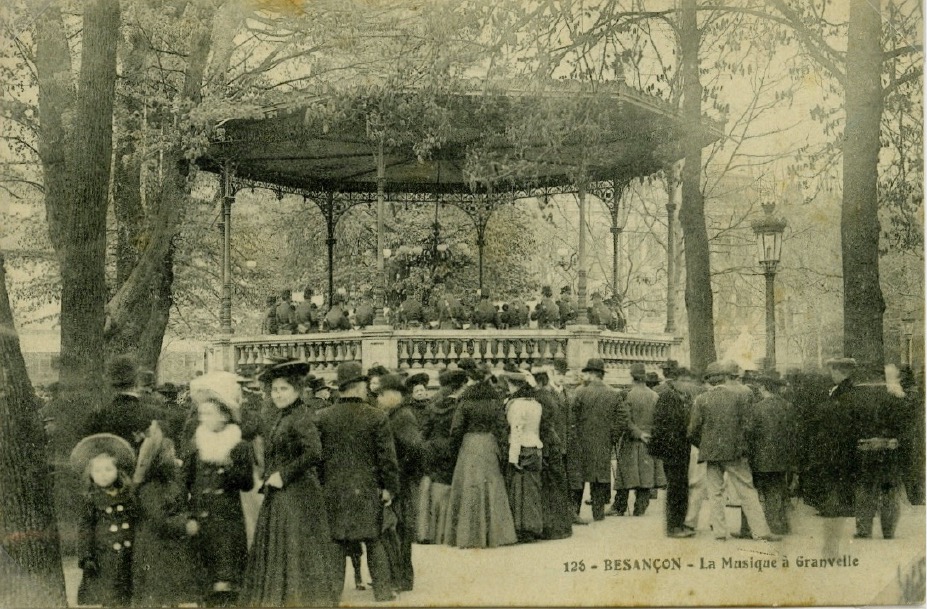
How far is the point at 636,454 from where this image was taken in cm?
1164

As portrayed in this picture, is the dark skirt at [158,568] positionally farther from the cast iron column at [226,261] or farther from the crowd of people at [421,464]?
the cast iron column at [226,261]

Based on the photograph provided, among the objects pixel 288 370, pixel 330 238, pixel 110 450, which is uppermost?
pixel 330 238

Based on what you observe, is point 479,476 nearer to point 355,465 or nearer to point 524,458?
point 524,458

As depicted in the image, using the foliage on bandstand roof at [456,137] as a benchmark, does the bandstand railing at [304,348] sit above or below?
below

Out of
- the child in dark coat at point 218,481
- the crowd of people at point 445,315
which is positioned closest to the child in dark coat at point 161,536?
the child in dark coat at point 218,481

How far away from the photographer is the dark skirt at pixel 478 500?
9328 mm

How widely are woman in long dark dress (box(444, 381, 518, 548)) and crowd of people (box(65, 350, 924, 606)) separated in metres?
0.02

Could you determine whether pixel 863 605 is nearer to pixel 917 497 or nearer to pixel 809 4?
pixel 917 497

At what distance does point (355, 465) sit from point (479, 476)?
206cm

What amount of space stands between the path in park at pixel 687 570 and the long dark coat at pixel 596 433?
1.15 m

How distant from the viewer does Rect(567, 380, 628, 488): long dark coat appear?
36.2 feet

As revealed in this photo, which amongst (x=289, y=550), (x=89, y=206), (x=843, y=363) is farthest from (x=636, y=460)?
(x=89, y=206)

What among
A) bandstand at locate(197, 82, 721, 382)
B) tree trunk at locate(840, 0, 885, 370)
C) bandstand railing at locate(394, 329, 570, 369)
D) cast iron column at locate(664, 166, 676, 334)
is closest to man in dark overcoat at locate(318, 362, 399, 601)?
bandstand at locate(197, 82, 721, 382)

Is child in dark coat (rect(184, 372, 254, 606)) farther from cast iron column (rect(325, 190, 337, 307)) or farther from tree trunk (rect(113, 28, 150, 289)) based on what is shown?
cast iron column (rect(325, 190, 337, 307))
